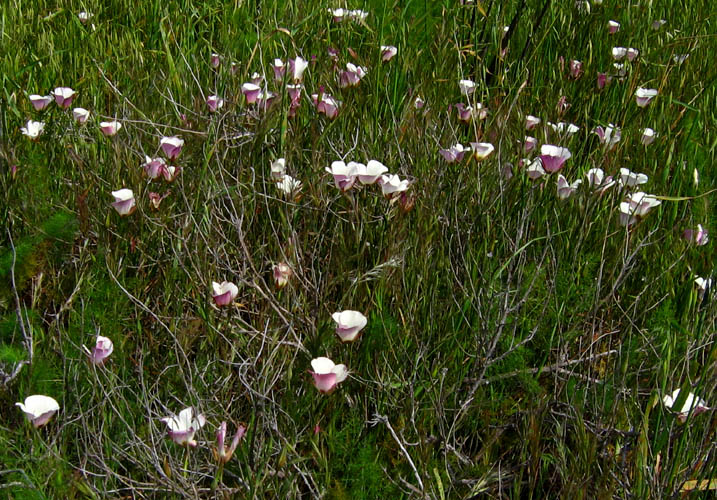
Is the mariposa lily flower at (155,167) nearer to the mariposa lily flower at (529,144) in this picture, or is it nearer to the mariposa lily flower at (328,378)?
the mariposa lily flower at (328,378)

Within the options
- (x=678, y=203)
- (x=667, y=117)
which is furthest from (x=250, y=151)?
(x=667, y=117)

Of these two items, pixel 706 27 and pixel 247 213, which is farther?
pixel 706 27

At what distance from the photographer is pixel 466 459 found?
1.45 meters

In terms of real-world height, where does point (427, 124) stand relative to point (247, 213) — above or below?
above

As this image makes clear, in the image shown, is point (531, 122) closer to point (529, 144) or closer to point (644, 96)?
point (529, 144)

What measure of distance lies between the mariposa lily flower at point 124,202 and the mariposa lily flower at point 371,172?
501 mm

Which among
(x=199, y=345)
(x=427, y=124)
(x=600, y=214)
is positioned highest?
(x=427, y=124)

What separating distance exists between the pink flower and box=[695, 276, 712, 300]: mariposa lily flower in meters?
0.69

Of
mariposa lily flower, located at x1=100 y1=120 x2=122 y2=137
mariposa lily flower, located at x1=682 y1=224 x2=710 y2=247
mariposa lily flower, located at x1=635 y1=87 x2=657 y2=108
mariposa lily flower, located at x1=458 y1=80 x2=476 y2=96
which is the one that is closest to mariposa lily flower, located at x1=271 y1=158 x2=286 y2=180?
mariposa lily flower, located at x1=100 y1=120 x2=122 y2=137

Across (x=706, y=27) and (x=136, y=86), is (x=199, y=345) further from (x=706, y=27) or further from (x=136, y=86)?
(x=706, y=27)

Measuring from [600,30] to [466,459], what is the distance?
6.39 ft

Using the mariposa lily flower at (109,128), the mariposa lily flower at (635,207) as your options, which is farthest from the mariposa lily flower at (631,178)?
the mariposa lily flower at (109,128)

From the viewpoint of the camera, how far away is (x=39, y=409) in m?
1.29

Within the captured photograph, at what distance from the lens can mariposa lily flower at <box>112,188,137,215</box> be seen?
171 centimetres
